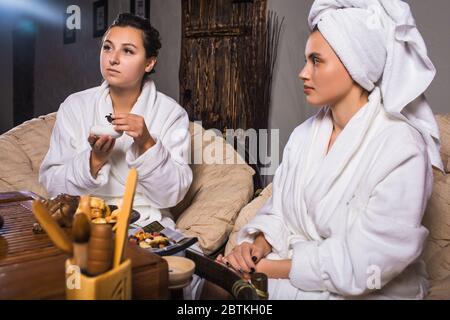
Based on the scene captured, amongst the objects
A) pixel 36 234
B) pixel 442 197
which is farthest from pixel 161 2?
pixel 36 234

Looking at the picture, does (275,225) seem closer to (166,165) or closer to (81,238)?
(166,165)

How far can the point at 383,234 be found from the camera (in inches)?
43.7

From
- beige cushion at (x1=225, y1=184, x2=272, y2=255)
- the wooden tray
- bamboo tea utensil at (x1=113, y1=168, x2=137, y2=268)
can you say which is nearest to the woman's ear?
beige cushion at (x1=225, y1=184, x2=272, y2=255)

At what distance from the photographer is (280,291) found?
1.22 meters

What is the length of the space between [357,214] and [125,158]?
98cm

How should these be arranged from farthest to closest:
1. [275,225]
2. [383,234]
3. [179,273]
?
1. [275,225]
2. [383,234]
3. [179,273]

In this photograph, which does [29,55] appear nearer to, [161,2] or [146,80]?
[161,2]

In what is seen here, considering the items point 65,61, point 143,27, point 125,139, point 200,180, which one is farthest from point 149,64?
point 65,61

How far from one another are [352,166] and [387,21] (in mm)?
387

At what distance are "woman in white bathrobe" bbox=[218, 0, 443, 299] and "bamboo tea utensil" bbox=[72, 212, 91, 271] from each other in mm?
589

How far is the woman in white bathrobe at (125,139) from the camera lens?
169cm

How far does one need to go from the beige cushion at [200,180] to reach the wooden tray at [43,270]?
1.01 metres

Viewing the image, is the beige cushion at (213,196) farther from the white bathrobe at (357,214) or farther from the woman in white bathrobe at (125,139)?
the white bathrobe at (357,214)

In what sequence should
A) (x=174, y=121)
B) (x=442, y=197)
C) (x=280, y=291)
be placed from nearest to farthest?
(x=280, y=291), (x=442, y=197), (x=174, y=121)
